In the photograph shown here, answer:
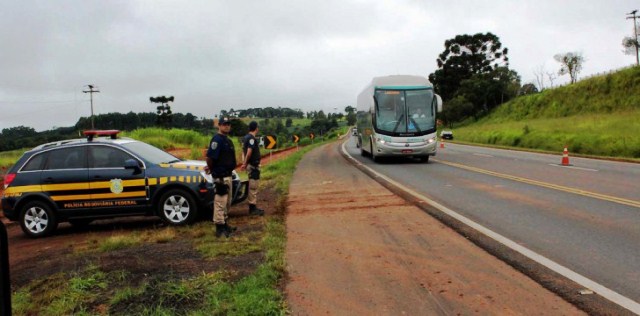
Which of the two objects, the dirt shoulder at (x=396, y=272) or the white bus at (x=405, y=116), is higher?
the white bus at (x=405, y=116)

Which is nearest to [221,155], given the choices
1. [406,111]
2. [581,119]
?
[406,111]

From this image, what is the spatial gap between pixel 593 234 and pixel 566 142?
2618cm

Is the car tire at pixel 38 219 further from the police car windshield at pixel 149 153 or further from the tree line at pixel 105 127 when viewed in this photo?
the tree line at pixel 105 127

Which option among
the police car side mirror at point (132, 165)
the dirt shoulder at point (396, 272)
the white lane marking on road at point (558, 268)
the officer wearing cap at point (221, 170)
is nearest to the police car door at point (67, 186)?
the police car side mirror at point (132, 165)

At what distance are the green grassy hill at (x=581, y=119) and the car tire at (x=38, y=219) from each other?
2465cm

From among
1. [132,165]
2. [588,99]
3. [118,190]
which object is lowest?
[118,190]

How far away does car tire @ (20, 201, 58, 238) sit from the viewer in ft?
28.3

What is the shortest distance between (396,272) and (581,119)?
134 ft

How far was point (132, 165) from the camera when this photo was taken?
8438 mm

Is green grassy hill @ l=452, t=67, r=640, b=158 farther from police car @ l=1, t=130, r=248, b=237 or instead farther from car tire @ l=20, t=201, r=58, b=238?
car tire @ l=20, t=201, r=58, b=238

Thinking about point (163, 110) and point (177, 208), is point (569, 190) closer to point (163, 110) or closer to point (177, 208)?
point (177, 208)

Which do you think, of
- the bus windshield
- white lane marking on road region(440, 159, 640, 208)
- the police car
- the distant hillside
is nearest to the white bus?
the bus windshield

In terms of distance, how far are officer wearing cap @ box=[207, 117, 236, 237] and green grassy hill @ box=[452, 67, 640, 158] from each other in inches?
898

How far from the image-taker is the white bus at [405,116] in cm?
1994
